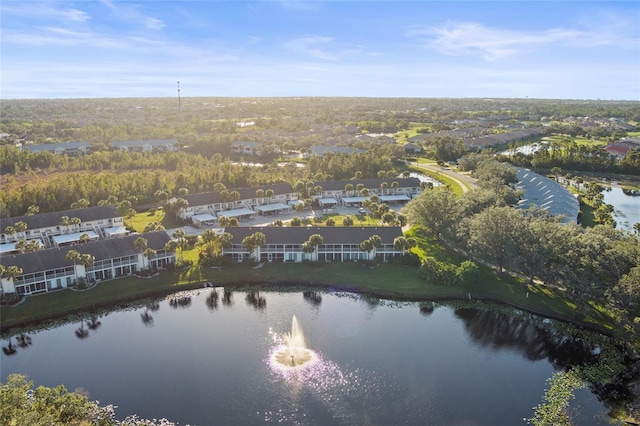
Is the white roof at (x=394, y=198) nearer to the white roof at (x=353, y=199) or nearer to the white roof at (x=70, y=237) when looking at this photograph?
the white roof at (x=353, y=199)

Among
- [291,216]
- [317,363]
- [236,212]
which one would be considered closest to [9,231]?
[236,212]

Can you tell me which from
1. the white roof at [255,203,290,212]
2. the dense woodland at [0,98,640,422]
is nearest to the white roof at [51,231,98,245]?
the dense woodland at [0,98,640,422]

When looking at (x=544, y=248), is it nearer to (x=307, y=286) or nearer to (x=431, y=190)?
(x=431, y=190)

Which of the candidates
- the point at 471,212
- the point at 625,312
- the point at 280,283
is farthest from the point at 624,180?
the point at 280,283

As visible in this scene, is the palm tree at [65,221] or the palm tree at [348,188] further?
the palm tree at [348,188]

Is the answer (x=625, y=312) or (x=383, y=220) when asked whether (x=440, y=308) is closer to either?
(x=625, y=312)

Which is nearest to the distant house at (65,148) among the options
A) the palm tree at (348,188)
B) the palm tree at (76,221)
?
the palm tree at (76,221)
